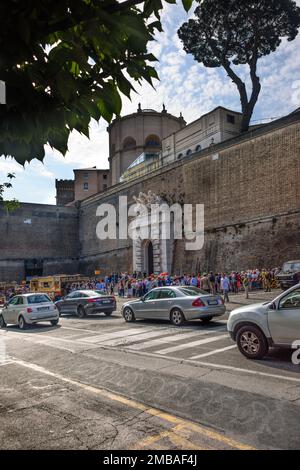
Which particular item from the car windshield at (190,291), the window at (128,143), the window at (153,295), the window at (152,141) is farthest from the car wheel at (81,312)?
the window at (128,143)

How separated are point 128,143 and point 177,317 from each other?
5185cm

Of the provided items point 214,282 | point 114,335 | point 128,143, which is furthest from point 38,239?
point 114,335

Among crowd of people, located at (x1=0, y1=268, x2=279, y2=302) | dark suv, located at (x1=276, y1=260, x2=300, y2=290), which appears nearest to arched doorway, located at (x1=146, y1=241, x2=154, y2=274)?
crowd of people, located at (x1=0, y1=268, x2=279, y2=302)

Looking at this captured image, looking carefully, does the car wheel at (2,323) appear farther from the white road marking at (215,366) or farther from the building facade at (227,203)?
the building facade at (227,203)

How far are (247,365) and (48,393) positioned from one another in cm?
377

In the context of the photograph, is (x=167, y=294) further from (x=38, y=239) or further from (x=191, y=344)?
(x=38, y=239)

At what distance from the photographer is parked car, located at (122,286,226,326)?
42.9ft

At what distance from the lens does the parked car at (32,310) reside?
16.0 metres

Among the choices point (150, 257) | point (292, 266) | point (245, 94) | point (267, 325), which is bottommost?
point (267, 325)

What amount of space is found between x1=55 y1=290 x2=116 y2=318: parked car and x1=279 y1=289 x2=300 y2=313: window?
1179cm

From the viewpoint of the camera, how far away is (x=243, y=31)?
40281 mm

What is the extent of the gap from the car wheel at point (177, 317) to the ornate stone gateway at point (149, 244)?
927 inches

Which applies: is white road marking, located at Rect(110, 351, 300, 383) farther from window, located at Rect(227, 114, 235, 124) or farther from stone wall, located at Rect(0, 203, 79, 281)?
stone wall, located at Rect(0, 203, 79, 281)

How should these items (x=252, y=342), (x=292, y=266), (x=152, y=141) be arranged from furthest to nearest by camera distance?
(x=152, y=141) → (x=292, y=266) → (x=252, y=342)
